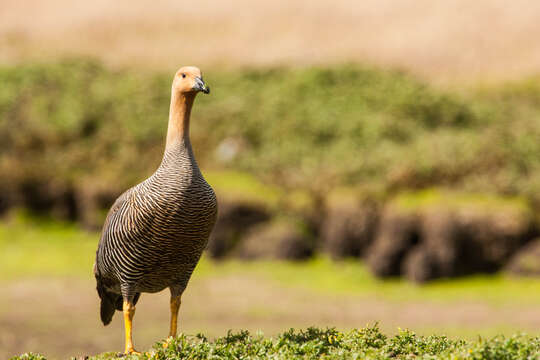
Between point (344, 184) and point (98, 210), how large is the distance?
9966mm

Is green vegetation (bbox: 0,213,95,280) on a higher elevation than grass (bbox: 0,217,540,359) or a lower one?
higher

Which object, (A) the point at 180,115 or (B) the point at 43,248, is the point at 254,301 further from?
(A) the point at 180,115

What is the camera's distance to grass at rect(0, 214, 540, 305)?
19.6m

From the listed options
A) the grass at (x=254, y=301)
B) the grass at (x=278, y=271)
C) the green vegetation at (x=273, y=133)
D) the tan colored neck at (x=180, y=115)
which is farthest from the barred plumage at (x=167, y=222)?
the green vegetation at (x=273, y=133)

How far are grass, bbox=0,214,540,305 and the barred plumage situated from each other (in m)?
13.2

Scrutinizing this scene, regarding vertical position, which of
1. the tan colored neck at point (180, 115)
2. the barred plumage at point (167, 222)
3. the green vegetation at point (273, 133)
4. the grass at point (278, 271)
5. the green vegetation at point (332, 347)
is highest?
the green vegetation at point (273, 133)

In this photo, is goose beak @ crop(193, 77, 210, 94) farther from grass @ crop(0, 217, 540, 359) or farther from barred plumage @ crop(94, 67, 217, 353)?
grass @ crop(0, 217, 540, 359)

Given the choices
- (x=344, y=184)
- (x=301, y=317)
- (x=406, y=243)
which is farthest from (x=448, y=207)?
(x=301, y=317)

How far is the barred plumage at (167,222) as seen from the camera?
706 cm

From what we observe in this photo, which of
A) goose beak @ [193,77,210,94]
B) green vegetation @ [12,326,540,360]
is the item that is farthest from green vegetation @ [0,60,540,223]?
goose beak @ [193,77,210,94]

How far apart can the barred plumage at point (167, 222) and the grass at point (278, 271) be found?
1317 centimetres

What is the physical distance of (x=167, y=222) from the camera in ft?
23.1

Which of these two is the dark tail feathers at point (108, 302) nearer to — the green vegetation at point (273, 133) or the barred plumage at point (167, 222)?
the barred plumage at point (167, 222)

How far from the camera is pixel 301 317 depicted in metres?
18.0
